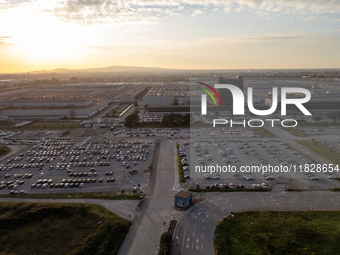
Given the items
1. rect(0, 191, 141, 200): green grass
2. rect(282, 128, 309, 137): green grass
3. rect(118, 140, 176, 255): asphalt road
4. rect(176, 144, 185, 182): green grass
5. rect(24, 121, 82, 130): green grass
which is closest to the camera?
rect(118, 140, 176, 255): asphalt road

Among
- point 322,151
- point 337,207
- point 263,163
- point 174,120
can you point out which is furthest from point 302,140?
point 174,120

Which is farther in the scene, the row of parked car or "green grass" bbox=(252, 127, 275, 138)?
"green grass" bbox=(252, 127, 275, 138)

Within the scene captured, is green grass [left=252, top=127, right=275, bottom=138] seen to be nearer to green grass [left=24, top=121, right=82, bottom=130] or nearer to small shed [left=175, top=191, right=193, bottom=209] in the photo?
small shed [left=175, top=191, right=193, bottom=209]

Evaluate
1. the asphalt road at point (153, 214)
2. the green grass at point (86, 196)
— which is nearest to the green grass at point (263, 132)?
the asphalt road at point (153, 214)

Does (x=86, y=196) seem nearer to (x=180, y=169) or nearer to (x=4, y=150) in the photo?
(x=180, y=169)

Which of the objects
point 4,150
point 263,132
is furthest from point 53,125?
point 263,132

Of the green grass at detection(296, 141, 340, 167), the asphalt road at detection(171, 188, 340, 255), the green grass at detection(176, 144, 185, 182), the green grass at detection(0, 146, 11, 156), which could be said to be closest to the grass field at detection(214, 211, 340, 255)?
the asphalt road at detection(171, 188, 340, 255)
